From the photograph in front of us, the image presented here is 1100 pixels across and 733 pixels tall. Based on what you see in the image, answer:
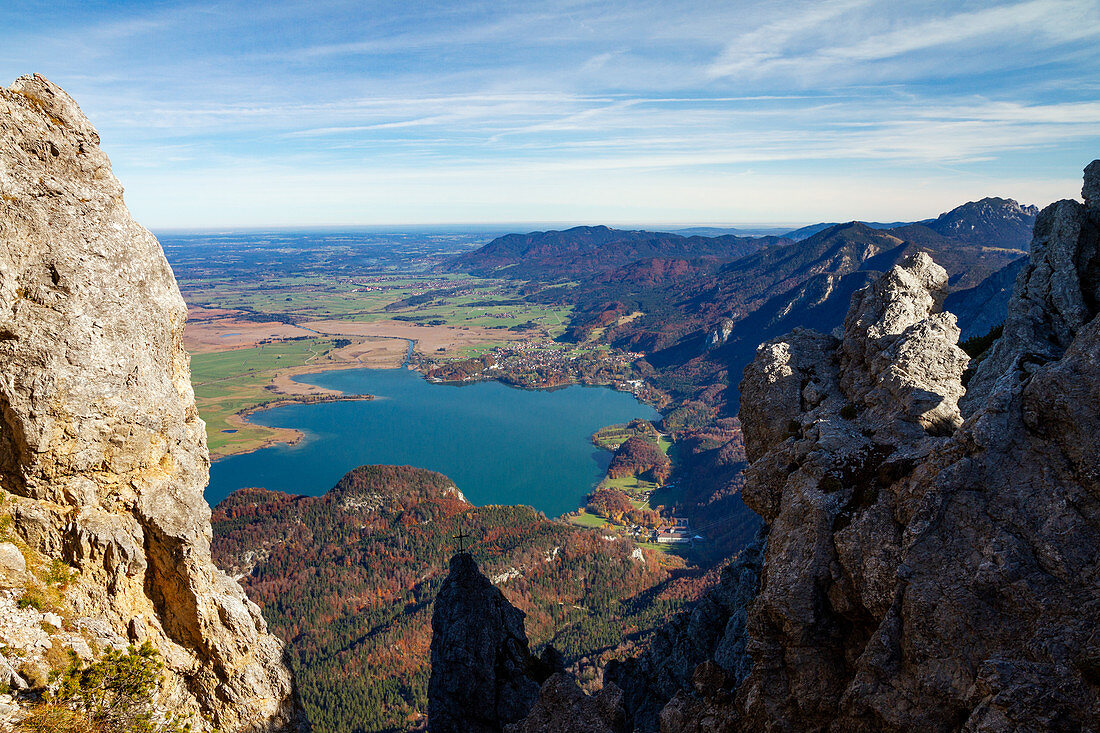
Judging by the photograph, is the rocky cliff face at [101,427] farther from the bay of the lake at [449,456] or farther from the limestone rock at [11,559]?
the bay of the lake at [449,456]

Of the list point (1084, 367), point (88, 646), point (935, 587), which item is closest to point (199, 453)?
point (88, 646)

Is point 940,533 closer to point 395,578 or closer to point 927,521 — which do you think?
point 927,521

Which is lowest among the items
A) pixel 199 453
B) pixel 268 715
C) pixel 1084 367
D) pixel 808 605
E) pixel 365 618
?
pixel 365 618

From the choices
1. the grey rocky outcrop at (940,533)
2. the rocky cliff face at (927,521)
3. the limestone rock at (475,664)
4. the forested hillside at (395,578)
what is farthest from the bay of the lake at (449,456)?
the grey rocky outcrop at (940,533)

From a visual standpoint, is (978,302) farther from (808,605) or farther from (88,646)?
(88,646)

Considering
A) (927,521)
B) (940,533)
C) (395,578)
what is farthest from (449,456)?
(940,533)

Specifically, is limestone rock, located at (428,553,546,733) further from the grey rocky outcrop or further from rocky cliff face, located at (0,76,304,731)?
rocky cliff face, located at (0,76,304,731)
